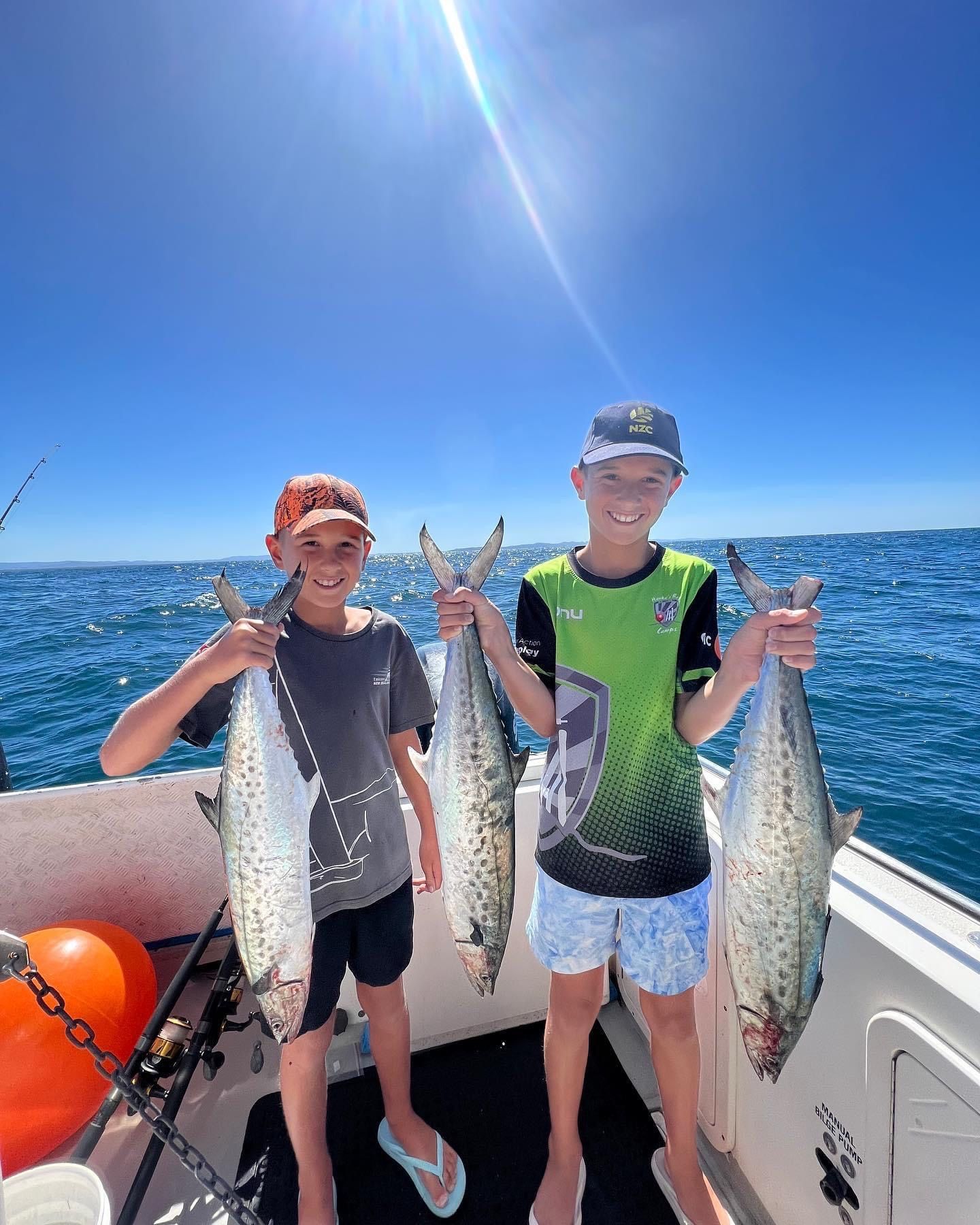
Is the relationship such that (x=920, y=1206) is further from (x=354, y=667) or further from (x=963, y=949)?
(x=354, y=667)

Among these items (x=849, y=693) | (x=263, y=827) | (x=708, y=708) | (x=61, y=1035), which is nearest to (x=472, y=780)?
(x=263, y=827)

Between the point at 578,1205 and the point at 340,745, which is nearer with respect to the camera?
the point at 340,745

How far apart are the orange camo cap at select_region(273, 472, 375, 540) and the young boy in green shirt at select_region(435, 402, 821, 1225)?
1.60 ft

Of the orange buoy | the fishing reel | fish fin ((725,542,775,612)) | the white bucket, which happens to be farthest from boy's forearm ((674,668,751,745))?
the orange buoy

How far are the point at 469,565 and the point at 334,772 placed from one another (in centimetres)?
88

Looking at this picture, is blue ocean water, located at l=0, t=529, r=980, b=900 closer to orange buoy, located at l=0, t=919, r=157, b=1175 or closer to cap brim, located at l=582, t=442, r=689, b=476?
orange buoy, located at l=0, t=919, r=157, b=1175

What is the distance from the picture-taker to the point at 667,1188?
2.26 metres

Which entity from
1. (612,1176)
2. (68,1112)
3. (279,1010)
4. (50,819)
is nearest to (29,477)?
(50,819)

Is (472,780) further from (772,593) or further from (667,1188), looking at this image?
(667,1188)

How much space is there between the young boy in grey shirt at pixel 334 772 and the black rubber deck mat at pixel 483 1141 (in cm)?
24

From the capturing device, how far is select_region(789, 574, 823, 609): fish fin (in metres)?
1.69

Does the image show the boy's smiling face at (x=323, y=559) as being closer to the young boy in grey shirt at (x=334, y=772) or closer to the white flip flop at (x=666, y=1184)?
the young boy in grey shirt at (x=334, y=772)

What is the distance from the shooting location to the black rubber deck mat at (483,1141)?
2281 millimetres

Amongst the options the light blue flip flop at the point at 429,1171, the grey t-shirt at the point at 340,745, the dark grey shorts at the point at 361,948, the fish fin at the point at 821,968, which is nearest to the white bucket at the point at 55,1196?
the dark grey shorts at the point at 361,948
